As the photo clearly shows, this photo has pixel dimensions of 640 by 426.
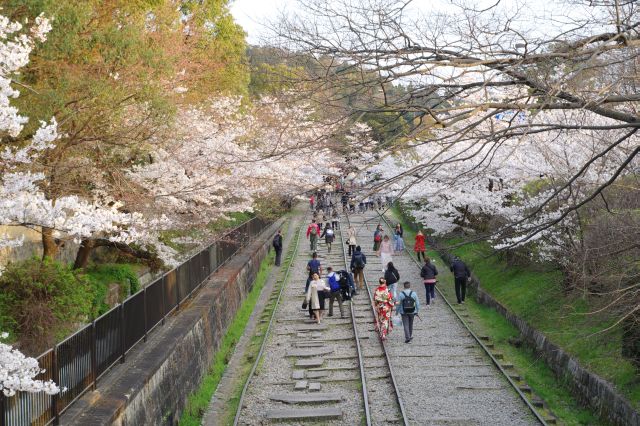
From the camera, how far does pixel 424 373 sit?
15.9 m

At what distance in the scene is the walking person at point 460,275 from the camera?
77.2 ft

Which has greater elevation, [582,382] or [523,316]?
[523,316]

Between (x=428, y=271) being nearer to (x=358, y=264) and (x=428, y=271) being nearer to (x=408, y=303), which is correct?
(x=358, y=264)

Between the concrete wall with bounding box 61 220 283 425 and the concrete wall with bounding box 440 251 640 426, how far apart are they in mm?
5436

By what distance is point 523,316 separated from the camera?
19.4 meters

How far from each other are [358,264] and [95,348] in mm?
14732

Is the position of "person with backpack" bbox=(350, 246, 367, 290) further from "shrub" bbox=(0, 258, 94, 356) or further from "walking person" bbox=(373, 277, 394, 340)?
"shrub" bbox=(0, 258, 94, 356)

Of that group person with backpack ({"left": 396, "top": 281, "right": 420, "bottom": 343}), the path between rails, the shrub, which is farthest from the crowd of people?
the shrub

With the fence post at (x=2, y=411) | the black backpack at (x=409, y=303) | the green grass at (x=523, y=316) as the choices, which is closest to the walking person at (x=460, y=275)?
the green grass at (x=523, y=316)

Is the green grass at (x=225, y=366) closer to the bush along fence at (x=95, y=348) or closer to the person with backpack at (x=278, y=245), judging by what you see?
the bush along fence at (x=95, y=348)

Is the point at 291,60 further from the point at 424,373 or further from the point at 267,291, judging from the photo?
the point at 267,291

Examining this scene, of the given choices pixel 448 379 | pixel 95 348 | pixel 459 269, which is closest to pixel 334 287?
pixel 459 269

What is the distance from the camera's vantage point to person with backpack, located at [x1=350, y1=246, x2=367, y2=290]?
25.1m

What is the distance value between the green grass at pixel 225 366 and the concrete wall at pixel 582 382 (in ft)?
16.8
